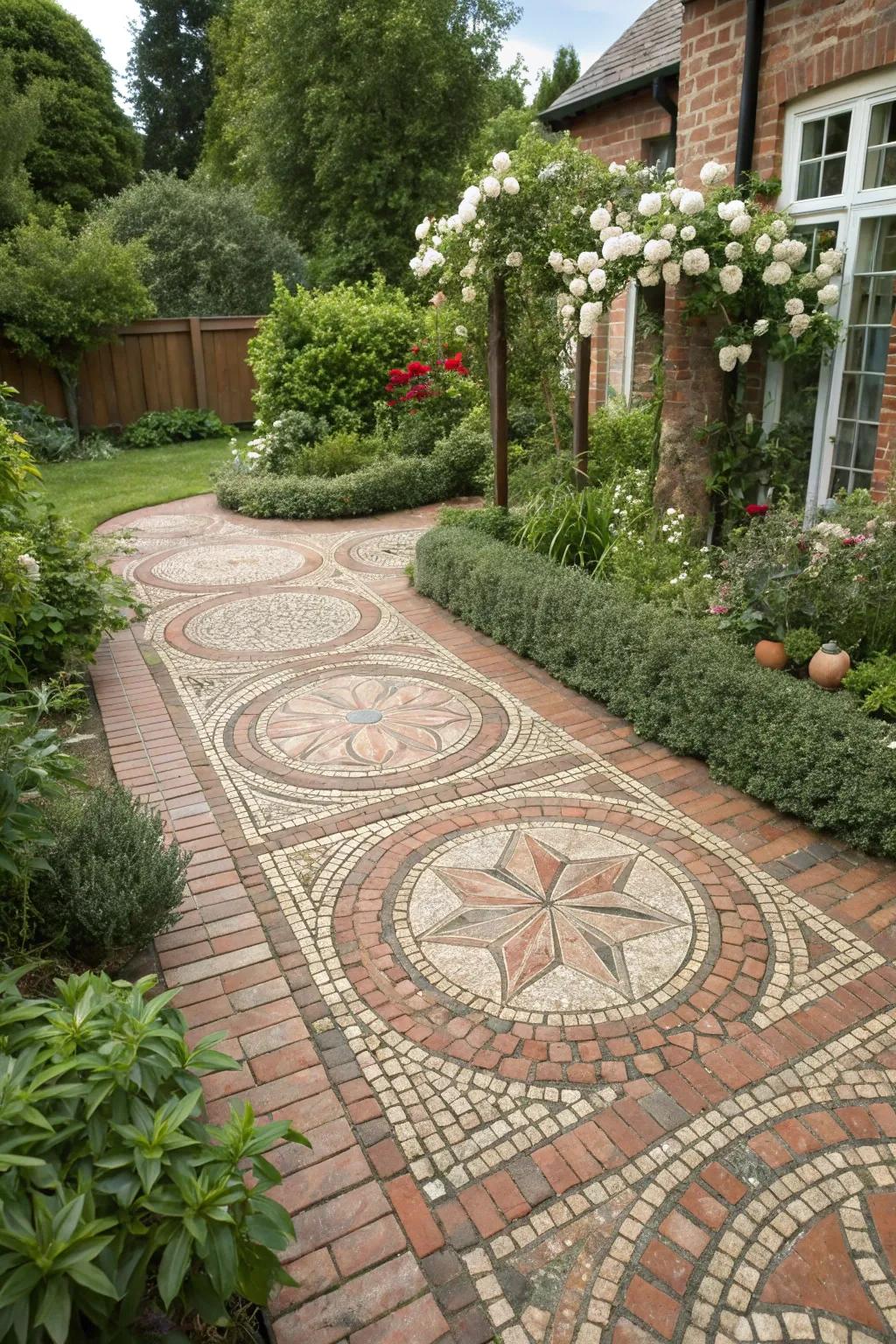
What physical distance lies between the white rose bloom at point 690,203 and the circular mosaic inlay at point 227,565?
4408 mm

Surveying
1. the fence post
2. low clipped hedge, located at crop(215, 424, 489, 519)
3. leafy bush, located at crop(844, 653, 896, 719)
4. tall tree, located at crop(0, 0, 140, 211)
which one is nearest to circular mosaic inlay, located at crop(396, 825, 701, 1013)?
leafy bush, located at crop(844, 653, 896, 719)

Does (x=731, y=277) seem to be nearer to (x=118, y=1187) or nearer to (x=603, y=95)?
(x=603, y=95)

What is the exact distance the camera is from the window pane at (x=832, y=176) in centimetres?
543

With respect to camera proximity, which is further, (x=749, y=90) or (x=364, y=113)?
(x=364, y=113)

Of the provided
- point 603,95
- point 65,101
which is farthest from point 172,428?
point 65,101

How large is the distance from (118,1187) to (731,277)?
5.57 m

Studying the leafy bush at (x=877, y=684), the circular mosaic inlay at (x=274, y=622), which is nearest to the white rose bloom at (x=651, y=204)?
the leafy bush at (x=877, y=684)

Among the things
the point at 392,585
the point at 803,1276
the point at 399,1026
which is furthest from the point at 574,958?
the point at 392,585

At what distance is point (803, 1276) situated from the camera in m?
2.10

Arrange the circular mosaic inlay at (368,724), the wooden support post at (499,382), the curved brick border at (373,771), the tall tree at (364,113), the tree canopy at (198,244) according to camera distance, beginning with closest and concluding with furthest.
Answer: the curved brick border at (373,771), the circular mosaic inlay at (368,724), the wooden support post at (499,382), the tree canopy at (198,244), the tall tree at (364,113)

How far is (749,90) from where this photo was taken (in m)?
5.73

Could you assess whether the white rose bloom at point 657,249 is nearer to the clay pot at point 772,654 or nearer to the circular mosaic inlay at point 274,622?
the clay pot at point 772,654

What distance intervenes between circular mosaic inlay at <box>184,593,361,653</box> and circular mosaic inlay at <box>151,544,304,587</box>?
2.17 ft

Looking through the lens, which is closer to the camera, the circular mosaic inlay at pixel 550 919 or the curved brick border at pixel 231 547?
the circular mosaic inlay at pixel 550 919
